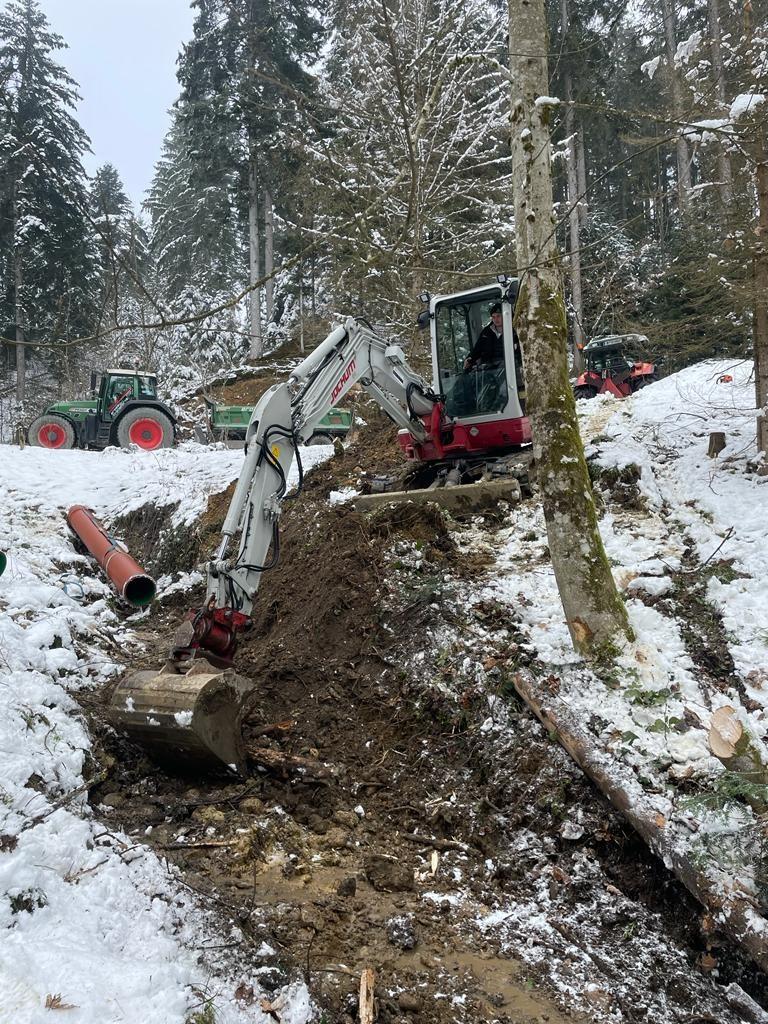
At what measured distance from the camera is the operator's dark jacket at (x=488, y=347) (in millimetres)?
8148

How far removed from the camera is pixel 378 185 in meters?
10.9

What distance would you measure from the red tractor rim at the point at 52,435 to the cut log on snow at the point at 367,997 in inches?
630

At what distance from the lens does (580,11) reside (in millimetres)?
22031

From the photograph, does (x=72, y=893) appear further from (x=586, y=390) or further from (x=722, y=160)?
(x=586, y=390)

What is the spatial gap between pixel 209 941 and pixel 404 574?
3.80 m

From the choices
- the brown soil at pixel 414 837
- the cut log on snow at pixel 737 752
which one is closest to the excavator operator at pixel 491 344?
the brown soil at pixel 414 837

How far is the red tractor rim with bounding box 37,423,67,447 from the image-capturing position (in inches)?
645

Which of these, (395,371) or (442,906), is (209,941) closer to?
(442,906)

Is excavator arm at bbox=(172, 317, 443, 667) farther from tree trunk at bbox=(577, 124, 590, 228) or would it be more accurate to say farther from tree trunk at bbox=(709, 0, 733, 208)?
tree trunk at bbox=(577, 124, 590, 228)

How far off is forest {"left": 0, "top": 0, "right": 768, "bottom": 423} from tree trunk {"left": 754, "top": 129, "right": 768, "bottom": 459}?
28mm

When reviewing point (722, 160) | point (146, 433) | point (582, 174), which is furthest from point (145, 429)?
point (582, 174)

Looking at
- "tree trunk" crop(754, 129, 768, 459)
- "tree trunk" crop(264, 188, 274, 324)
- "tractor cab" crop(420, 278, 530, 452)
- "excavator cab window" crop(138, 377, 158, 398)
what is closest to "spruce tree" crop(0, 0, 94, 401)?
"tractor cab" crop(420, 278, 530, 452)

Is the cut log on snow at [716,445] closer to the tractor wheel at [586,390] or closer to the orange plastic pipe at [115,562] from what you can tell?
the orange plastic pipe at [115,562]

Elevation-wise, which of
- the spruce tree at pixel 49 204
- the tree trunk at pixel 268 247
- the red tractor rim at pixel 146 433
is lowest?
the red tractor rim at pixel 146 433
